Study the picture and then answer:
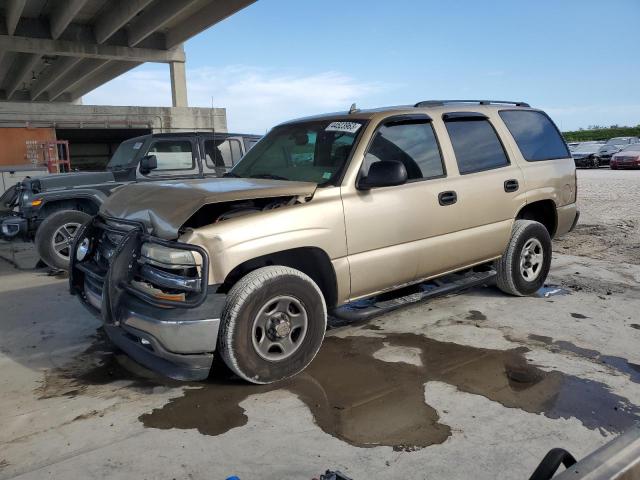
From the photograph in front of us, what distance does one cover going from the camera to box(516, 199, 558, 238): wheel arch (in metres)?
5.42

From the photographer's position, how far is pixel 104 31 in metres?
25.2

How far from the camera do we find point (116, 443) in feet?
9.46

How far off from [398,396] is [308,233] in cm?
121

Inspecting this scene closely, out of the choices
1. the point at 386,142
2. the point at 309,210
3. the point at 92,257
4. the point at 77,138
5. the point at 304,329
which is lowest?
the point at 304,329

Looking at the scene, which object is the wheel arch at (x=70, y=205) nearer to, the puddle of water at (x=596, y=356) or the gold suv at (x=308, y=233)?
the gold suv at (x=308, y=233)

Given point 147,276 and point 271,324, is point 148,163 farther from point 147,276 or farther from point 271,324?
point 271,324

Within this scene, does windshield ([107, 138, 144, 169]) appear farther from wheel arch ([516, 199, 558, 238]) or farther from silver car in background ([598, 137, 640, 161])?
silver car in background ([598, 137, 640, 161])

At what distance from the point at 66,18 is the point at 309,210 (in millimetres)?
23668

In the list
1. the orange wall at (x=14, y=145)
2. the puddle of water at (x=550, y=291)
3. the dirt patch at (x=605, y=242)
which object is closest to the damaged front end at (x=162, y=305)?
the puddle of water at (x=550, y=291)

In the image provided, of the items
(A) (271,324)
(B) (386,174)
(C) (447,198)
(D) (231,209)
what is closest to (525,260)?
(C) (447,198)

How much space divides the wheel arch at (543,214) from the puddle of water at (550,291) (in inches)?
22.7

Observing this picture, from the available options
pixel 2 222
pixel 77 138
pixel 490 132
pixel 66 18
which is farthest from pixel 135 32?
pixel 490 132

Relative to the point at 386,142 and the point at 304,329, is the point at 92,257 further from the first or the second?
the point at 386,142

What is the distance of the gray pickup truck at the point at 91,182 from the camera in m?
7.30
